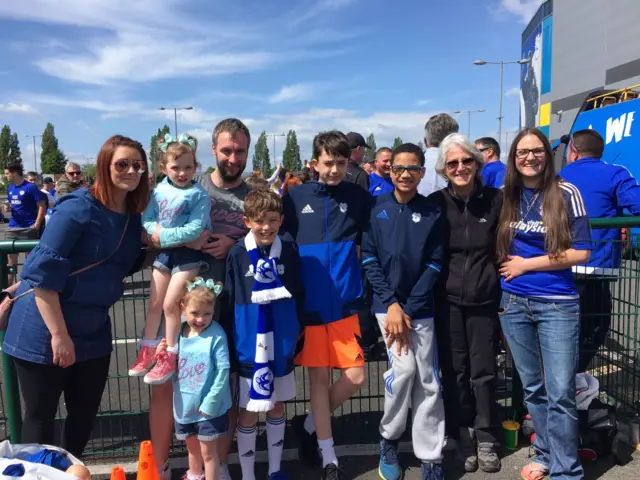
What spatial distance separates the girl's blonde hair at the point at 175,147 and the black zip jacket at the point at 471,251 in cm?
162

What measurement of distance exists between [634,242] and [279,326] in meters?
2.73

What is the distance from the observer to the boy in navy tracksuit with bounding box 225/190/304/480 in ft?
9.57

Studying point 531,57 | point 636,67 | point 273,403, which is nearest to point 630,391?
point 273,403

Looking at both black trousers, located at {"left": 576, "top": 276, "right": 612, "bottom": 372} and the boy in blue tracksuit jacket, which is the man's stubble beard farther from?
black trousers, located at {"left": 576, "top": 276, "right": 612, "bottom": 372}

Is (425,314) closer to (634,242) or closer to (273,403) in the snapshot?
(273,403)

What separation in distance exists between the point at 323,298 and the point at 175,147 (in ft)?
4.18

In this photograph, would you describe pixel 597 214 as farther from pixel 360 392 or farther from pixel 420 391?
pixel 360 392

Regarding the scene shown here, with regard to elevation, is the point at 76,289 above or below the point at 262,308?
above

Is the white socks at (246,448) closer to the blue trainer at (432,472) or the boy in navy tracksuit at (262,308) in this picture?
the boy in navy tracksuit at (262,308)

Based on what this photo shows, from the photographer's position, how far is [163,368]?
2.91 metres

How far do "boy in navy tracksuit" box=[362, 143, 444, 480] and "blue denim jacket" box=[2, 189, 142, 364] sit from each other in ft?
5.00

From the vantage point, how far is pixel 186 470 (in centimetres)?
340

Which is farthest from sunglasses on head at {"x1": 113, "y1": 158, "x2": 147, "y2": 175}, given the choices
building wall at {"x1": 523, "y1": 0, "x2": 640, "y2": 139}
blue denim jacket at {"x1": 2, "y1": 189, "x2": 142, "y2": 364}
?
building wall at {"x1": 523, "y1": 0, "x2": 640, "y2": 139}

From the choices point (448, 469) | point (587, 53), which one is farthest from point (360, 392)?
point (587, 53)
